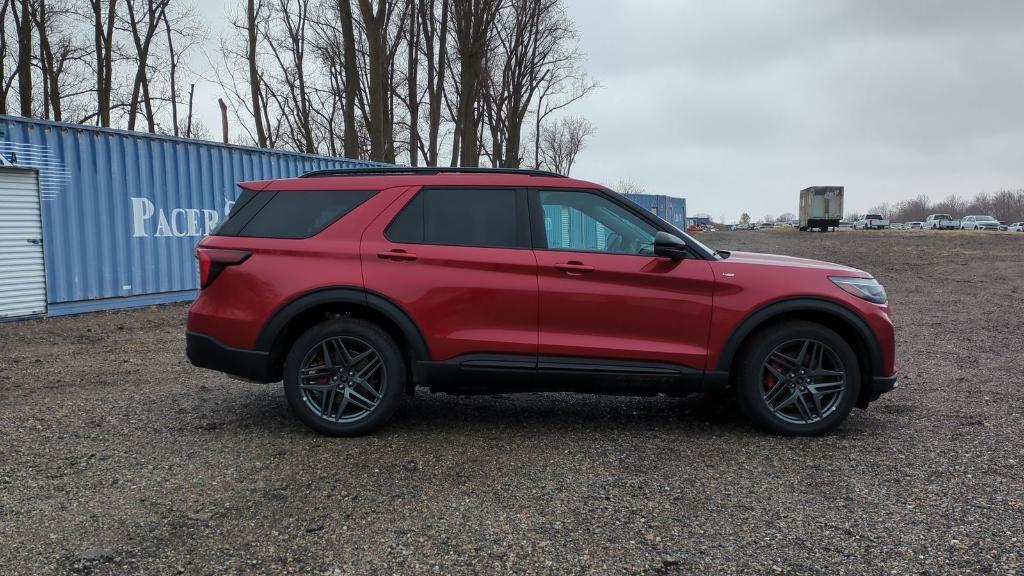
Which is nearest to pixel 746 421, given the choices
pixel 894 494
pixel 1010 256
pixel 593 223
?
pixel 894 494

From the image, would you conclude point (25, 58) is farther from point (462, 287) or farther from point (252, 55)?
point (462, 287)

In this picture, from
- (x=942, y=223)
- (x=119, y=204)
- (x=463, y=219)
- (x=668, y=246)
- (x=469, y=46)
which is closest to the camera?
(x=668, y=246)

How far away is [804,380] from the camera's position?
14.0 ft

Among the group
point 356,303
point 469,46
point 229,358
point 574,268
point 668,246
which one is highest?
point 469,46

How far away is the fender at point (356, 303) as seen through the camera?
165 inches

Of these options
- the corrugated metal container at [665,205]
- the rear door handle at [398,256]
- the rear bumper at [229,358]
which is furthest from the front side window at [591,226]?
the corrugated metal container at [665,205]

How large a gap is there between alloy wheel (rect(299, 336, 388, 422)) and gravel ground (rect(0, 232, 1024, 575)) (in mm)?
227

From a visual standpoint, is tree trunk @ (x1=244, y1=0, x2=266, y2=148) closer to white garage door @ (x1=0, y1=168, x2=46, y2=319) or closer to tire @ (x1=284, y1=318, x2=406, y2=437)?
white garage door @ (x1=0, y1=168, x2=46, y2=319)

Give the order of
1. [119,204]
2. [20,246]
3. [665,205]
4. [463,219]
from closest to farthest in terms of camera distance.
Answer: [463,219], [20,246], [119,204], [665,205]

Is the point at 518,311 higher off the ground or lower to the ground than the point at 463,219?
lower

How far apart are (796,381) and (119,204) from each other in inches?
411

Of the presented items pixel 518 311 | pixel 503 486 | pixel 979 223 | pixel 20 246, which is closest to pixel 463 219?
pixel 518 311

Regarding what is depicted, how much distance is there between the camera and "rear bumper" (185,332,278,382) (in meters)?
4.24

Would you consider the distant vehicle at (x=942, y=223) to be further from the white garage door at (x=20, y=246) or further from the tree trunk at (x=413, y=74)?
the white garage door at (x=20, y=246)
